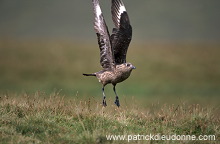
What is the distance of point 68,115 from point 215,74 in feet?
129

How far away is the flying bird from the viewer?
11.2m

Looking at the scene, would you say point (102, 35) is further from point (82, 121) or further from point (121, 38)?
point (82, 121)

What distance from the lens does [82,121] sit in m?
9.65

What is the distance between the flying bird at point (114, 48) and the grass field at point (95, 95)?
0.71 m

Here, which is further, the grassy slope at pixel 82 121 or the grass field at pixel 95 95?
the grass field at pixel 95 95

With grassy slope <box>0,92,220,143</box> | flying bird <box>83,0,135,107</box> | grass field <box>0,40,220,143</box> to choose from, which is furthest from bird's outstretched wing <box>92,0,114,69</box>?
grassy slope <box>0,92,220,143</box>

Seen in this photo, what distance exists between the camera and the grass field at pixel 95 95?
9.32 m

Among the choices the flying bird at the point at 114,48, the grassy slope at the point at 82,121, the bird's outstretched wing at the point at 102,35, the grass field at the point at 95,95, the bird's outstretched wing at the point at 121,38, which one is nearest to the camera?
the grassy slope at the point at 82,121

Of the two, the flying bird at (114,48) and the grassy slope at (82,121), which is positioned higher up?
the flying bird at (114,48)

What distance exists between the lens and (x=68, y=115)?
1020 centimetres

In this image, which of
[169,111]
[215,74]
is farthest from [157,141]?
[215,74]

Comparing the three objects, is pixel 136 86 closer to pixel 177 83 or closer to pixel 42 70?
pixel 177 83

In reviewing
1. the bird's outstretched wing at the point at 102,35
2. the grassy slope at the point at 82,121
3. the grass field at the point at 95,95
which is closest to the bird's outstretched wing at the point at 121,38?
the bird's outstretched wing at the point at 102,35

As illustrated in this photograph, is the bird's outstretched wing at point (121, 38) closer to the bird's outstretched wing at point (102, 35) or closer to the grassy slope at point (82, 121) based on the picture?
the bird's outstretched wing at point (102, 35)
